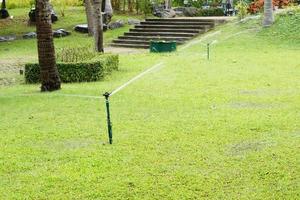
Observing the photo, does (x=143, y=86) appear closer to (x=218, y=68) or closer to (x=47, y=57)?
(x=47, y=57)

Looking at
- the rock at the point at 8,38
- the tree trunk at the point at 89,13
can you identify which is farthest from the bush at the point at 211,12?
the rock at the point at 8,38

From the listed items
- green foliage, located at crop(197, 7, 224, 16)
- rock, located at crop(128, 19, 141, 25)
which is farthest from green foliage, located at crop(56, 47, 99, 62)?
green foliage, located at crop(197, 7, 224, 16)

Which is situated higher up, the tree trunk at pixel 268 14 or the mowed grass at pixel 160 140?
the tree trunk at pixel 268 14

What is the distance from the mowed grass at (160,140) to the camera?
6336mm

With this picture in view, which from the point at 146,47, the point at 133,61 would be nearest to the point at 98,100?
the point at 133,61

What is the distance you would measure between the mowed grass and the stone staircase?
11.0 meters

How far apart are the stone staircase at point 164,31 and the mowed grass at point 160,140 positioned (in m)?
11.0

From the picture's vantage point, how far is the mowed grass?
6.34 m

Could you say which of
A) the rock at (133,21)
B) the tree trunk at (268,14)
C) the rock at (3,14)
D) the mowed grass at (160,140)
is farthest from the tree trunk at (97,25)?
the rock at (3,14)

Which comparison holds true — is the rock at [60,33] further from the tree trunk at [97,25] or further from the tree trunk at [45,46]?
the tree trunk at [45,46]

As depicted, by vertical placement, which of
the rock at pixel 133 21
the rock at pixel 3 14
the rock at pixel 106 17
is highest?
the rock at pixel 3 14

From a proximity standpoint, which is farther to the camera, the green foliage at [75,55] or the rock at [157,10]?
the rock at [157,10]

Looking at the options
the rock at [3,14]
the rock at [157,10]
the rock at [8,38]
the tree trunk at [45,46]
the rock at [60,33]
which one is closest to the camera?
the tree trunk at [45,46]

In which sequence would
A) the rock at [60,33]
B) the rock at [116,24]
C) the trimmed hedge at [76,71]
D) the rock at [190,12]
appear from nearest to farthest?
the trimmed hedge at [76,71]
the rock at [60,33]
the rock at [116,24]
the rock at [190,12]
